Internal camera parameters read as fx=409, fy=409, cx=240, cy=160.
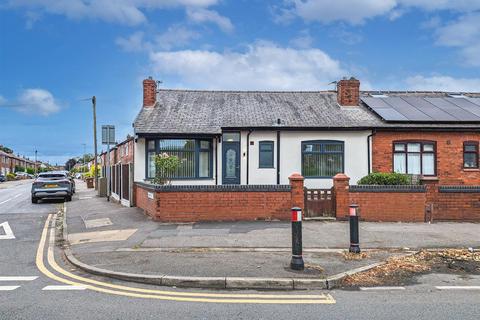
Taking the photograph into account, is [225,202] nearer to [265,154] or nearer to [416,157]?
[265,154]

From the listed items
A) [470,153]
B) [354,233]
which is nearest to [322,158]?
[470,153]

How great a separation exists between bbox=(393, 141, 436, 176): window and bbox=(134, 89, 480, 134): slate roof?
3.04ft

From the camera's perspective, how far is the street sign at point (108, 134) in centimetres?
2058

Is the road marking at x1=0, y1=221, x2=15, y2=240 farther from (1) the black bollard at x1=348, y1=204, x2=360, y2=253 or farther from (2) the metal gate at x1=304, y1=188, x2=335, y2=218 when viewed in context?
(1) the black bollard at x1=348, y1=204, x2=360, y2=253

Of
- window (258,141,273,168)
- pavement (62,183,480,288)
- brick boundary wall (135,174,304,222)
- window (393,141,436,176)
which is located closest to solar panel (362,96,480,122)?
window (393,141,436,176)

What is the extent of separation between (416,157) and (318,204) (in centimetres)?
815

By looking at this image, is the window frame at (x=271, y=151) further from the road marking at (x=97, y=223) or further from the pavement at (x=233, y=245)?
the road marking at (x=97, y=223)

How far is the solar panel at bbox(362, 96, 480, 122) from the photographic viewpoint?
62.5 feet

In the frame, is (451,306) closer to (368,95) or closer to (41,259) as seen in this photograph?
(41,259)

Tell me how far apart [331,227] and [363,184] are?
2842mm

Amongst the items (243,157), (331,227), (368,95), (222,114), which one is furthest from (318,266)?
(368,95)

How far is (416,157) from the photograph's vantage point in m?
18.9

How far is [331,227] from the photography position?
11.8 meters

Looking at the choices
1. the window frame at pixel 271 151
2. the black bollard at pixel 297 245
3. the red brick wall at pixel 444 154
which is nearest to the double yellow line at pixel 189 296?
the black bollard at pixel 297 245
